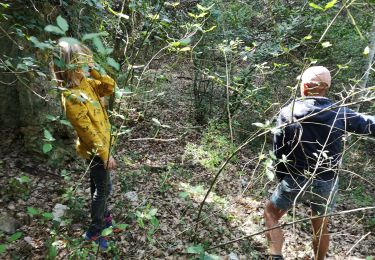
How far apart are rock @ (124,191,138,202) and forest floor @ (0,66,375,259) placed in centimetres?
1

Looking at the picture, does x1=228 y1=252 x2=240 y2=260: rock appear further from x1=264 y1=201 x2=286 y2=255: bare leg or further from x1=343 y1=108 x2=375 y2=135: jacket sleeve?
x1=343 y1=108 x2=375 y2=135: jacket sleeve

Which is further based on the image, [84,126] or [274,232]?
[274,232]

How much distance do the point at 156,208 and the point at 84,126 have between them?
3.26ft

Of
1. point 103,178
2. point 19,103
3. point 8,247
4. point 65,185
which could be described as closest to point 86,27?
point 19,103

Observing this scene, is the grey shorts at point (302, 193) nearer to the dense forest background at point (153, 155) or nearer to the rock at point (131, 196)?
the dense forest background at point (153, 155)

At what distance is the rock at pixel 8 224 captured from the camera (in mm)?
3650

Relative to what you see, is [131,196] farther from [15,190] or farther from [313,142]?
[313,142]

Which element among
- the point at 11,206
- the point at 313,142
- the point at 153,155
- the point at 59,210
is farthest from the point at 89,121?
the point at 153,155

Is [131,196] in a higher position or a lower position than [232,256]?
higher

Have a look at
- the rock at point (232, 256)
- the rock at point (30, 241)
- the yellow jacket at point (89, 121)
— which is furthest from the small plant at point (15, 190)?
the rock at point (232, 256)

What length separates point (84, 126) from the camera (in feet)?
9.83

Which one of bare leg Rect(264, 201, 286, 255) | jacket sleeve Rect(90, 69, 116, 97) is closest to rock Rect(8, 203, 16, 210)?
jacket sleeve Rect(90, 69, 116, 97)

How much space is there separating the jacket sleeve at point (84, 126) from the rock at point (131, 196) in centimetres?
164

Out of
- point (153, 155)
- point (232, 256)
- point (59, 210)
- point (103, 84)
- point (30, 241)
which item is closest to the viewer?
point (103, 84)
